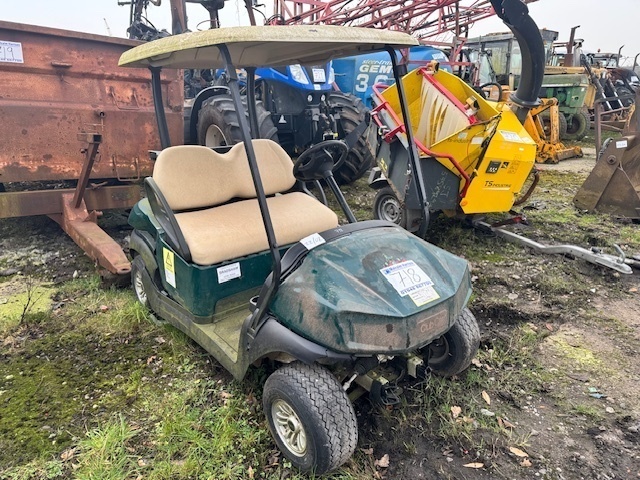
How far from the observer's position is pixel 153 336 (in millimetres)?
2922

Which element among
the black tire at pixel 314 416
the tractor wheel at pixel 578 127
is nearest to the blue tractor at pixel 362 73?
the tractor wheel at pixel 578 127

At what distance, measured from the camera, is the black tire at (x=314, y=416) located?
175cm

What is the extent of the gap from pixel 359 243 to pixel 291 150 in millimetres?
3985

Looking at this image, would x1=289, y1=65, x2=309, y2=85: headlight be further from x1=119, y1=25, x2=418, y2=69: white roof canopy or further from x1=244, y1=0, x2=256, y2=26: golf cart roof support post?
x1=119, y1=25, x2=418, y2=69: white roof canopy

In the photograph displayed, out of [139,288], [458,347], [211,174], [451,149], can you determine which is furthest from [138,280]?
[451,149]

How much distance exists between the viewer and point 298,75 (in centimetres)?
528

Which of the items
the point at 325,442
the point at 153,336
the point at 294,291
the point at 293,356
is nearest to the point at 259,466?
the point at 325,442

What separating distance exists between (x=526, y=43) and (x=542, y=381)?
2697mm

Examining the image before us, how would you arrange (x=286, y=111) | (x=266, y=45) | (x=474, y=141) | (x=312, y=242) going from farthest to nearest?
(x=286, y=111) → (x=474, y=141) → (x=266, y=45) → (x=312, y=242)

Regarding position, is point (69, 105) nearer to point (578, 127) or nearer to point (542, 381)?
point (542, 381)

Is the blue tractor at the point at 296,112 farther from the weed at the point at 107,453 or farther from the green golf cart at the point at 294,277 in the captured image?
the weed at the point at 107,453

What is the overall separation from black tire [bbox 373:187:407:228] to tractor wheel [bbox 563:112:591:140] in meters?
8.21

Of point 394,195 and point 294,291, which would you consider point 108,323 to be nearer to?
point 294,291

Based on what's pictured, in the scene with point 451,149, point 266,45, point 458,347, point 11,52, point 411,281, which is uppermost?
point 11,52
